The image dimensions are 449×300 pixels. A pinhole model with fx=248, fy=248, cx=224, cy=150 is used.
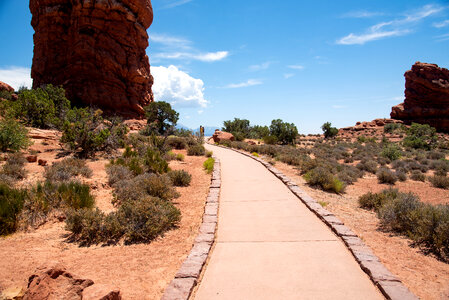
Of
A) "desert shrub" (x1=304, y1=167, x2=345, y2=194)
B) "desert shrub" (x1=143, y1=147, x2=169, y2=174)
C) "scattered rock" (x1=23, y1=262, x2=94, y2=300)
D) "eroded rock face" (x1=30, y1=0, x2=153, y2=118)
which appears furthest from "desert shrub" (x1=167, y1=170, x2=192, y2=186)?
"eroded rock face" (x1=30, y1=0, x2=153, y2=118)

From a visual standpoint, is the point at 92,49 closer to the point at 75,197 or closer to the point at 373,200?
the point at 75,197

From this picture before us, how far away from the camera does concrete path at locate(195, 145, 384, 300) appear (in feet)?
11.0

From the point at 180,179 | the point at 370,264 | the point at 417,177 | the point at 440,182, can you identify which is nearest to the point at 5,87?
the point at 180,179

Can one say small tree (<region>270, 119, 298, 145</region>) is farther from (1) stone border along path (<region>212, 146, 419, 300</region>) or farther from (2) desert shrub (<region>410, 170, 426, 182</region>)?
(1) stone border along path (<region>212, 146, 419, 300</region>)

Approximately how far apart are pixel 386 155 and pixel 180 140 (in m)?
17.8

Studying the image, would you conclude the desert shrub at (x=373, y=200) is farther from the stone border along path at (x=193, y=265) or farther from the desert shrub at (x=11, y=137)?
the desert shrub at (x=11, y=137)

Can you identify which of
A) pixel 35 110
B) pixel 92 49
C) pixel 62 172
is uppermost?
pixel 92 49

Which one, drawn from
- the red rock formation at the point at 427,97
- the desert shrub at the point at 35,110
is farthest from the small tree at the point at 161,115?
the red rock formation at the point at 427,97

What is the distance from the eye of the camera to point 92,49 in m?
36.2

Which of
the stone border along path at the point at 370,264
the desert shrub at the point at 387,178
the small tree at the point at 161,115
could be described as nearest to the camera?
the stone border along path at the point at 370,264

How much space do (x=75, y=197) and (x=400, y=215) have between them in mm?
8082

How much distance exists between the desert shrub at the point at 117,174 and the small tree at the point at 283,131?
25654 mm

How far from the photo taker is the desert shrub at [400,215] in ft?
18.3

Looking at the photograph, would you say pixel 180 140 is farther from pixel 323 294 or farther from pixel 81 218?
pixel 323 294
